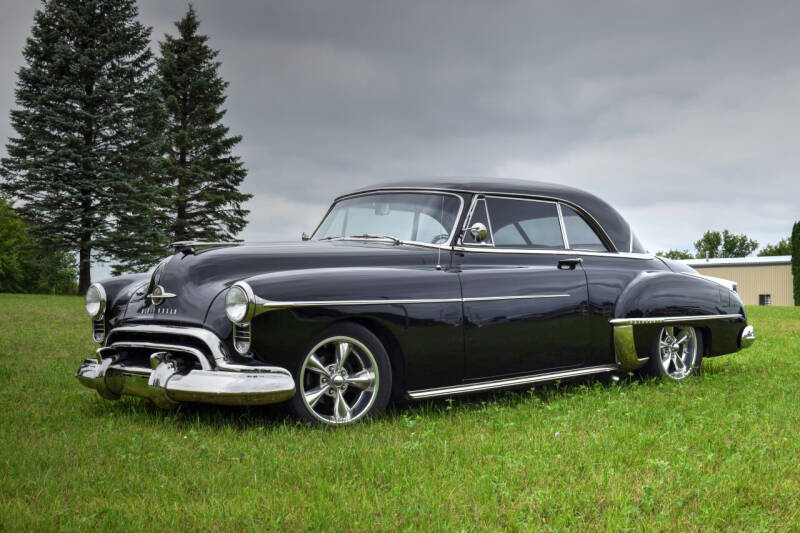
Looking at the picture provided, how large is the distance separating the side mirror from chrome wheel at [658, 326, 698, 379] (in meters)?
2.37

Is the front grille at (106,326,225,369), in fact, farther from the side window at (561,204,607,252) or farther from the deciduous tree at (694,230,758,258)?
the deciduous tree at (694,230,758,258)

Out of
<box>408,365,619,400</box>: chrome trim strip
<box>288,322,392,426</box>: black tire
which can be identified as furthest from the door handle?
<box>288,322,392,426</box>: black tire

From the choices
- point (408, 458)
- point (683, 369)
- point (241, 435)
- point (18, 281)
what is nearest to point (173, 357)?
point (241, 435)

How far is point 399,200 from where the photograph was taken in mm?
6055

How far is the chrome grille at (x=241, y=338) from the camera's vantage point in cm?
454

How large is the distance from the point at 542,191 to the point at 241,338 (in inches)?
123

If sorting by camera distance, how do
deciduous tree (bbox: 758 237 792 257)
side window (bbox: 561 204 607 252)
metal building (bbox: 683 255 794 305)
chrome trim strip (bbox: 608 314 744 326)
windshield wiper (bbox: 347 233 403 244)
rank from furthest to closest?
deciduous tree (bbox: 758 237 792 257), metal building (bbox: 683 255 794 305), side window (bbox: 561 204 607 252), chrome trim strip (bbox: 608 314 744 326), windshield wiper (bbox: 347 233 403 244)

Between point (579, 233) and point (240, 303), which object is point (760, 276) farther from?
point (240, 303)

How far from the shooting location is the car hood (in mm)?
4832

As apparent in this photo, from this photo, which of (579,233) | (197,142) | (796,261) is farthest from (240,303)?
(796,261)

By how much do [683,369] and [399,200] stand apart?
336 centimetres

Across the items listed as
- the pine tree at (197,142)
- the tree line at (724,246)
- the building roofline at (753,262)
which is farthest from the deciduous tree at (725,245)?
the pine tree at (197,142)

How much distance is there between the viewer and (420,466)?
3.83 m

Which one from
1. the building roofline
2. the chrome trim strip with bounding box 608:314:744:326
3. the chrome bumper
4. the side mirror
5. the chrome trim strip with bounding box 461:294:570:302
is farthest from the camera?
the building roofline
